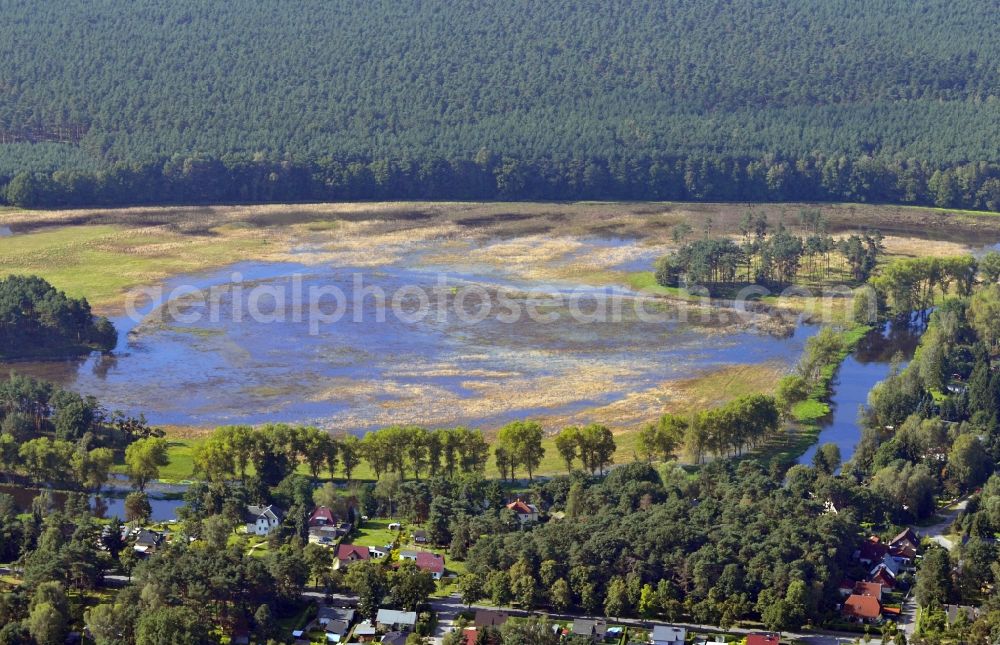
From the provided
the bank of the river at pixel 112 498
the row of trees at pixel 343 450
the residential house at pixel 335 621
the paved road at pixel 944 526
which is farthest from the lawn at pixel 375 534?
the paved road at pixel 944 526

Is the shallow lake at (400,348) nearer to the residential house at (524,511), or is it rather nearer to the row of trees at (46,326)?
the row of trees at (46,326)

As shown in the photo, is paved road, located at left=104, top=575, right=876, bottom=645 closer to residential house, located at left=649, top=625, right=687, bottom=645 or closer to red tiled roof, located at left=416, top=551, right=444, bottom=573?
residential house, located at left=649, top=625, right=687, bottom=645

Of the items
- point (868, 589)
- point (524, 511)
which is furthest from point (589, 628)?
point (524, 511)

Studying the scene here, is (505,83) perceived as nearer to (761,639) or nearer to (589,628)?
(589,628)

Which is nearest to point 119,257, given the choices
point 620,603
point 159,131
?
point 159,131

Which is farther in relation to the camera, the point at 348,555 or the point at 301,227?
the point at 301,227
